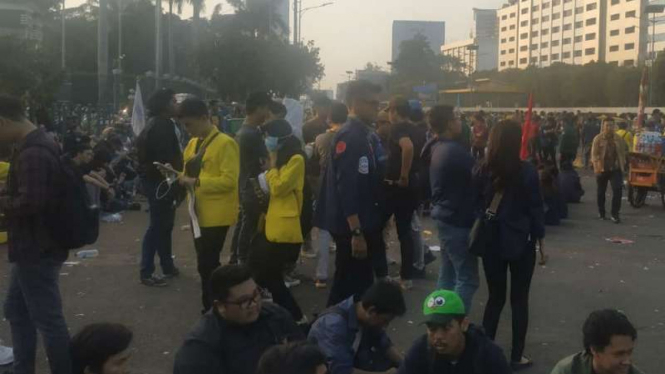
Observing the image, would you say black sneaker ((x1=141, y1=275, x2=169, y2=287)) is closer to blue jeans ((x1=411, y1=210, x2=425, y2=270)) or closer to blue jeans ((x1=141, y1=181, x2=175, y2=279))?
blue jeans ((x1=141, y1=181, x2=175, y2=279))

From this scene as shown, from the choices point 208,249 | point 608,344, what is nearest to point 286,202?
point 208,249

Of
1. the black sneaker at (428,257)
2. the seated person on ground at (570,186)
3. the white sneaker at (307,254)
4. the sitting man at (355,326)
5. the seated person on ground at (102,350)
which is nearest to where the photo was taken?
the seated person on ground at (102,350)

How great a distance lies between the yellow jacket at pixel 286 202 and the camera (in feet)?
20.2

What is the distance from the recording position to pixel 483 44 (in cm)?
17362

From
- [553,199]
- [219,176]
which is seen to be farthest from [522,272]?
[553,199]

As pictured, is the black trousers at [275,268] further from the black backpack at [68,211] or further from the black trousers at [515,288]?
the black backpack at [68,211]

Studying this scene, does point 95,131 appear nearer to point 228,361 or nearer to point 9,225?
point 9,225

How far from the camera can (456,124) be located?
6.22m

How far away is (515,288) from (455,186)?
2.61 feet

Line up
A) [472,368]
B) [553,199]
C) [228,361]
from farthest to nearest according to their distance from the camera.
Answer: [553,199] < [472,368] < [228,361]

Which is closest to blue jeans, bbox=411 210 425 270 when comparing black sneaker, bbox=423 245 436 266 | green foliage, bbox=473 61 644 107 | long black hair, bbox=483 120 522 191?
black sneaker, bbox=423 245 436 266

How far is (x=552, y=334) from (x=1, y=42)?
2110cm

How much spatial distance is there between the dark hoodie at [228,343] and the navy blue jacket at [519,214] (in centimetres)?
210

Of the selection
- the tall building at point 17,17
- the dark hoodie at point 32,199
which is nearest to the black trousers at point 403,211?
the dark hoodie at point 32,199
